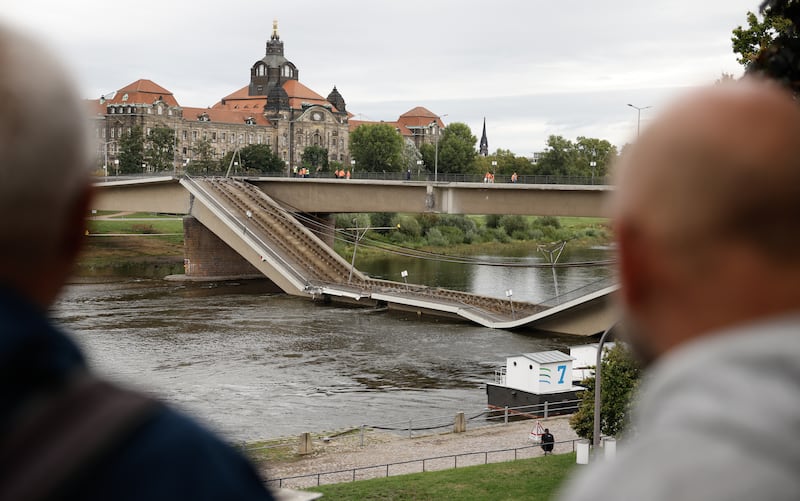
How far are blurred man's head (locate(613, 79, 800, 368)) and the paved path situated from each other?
21754mm

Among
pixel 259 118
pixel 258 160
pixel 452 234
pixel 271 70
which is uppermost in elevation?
pixel 271 70

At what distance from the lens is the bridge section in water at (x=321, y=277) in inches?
1777

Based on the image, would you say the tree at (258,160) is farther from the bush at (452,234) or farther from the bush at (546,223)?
the bush at (546,223)

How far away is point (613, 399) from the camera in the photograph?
25.0m

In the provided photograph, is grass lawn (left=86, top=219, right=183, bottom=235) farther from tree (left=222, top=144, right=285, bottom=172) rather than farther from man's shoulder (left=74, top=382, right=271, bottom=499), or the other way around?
man's shoulder (left=74, top=382, right=271, bottom=499)

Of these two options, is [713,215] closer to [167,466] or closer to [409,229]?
[167,466]

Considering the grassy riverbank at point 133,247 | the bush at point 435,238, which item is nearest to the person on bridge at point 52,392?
the grassy riverbank at point 133,247

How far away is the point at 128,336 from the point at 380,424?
656 inches

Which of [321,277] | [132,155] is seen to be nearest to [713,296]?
[321,277]

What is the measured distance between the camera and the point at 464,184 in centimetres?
5844

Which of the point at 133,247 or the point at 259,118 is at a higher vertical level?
the point at 259,118

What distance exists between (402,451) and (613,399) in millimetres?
5302

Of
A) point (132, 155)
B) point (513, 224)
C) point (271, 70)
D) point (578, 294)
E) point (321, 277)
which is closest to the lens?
point (578, 294)

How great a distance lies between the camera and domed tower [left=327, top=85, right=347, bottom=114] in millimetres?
173625
